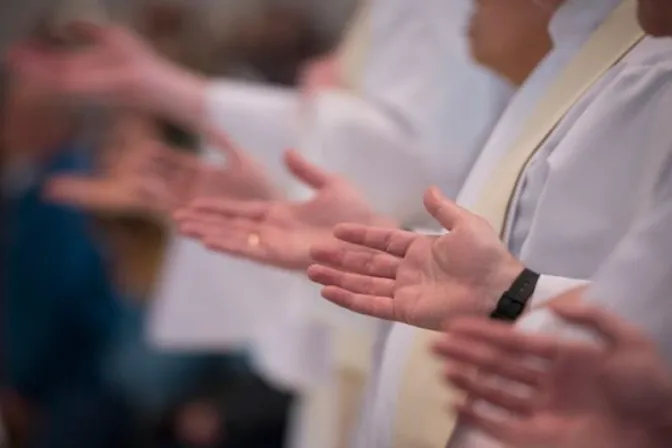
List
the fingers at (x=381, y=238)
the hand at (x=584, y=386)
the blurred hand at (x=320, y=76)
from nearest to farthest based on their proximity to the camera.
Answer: the hand at (x=584, y=386), the fingers at (x=381, y=238), the blurred hand at (x=320, y=76)

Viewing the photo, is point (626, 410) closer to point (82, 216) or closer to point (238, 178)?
point (238, 178)

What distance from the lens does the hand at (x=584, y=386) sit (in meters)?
0.31

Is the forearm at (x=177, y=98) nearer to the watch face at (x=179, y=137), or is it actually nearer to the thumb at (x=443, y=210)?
the watch face at (x=179, y=137)

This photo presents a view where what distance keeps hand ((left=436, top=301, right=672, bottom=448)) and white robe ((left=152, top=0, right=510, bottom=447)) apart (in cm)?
15

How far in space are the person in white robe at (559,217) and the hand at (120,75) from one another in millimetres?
480

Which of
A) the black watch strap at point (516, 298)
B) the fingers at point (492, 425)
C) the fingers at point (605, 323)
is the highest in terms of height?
the fingers at point (605, 323)

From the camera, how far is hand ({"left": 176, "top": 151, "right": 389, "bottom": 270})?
0.52m

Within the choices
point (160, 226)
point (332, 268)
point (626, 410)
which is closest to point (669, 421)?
point (626, 410)

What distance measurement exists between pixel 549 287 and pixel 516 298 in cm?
1

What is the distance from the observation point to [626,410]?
0.31 meters

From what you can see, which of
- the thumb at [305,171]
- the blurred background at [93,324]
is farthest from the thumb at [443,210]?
the blurred background at [93,324]

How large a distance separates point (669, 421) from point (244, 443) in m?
0.85

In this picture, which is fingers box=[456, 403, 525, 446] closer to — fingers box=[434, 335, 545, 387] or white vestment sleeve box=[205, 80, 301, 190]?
fingers box=[434, 335, 545, 387]

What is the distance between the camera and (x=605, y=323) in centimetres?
32
